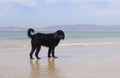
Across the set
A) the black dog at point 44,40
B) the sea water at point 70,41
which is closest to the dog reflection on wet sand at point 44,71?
the black dog at point 44,40

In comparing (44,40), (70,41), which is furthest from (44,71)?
Result: (70,41)

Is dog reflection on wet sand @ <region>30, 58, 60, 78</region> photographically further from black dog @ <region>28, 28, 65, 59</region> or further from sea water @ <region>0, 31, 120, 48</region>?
sea water @ <region>0, 31, 120, 48</region>

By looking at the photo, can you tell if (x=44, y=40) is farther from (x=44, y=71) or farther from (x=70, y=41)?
(x=70, y=41)

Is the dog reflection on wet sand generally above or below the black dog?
below

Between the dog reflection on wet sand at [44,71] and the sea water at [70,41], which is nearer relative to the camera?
the dog reflection on wet sand at [44,71]

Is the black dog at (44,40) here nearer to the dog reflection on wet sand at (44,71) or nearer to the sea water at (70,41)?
the dog reflection on wet sand at (44,71)

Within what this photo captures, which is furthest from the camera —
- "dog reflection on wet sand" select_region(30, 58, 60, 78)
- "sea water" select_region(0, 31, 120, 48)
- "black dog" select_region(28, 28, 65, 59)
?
"sea water" select_region(0, 31, 120, 48)

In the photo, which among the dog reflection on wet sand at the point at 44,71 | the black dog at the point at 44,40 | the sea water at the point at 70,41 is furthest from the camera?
the sea water at the point at 70,41

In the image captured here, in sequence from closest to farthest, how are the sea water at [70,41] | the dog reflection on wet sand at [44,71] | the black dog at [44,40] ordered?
the dog reflection on wet sand at [44,71] → the black dog at [44,40] → the sea water at [70,41]

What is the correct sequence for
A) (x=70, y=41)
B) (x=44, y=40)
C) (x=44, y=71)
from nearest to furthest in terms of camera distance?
(x=44, y=71)
(x=44, y=40)
(x=70, y=41)

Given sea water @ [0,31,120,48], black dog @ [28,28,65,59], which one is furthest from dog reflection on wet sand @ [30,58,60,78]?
sea water @ [0,31,120,48]

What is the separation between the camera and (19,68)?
10023mm

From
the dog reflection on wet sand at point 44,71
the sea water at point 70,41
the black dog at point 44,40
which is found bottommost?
the sea water at point 70,41

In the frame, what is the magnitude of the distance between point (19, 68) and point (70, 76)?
6.70 ft
